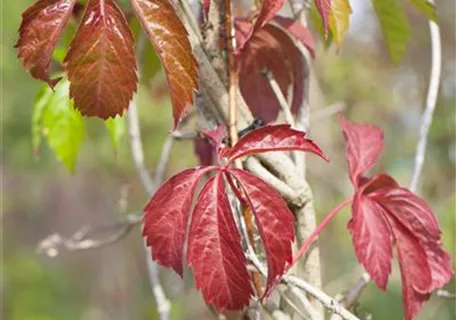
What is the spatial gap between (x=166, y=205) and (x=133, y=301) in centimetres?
449

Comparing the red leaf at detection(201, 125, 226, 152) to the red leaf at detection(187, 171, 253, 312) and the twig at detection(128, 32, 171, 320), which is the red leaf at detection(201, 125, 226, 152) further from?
the twig at detection(128, 32, 171, 320)

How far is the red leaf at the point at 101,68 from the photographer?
53 centimetres

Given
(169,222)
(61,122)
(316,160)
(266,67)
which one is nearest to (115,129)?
(61,122)

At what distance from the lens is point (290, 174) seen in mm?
755

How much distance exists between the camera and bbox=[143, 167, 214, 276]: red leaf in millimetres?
598

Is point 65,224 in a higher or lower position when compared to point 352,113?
lower

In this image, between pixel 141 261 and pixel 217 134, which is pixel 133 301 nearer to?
pixel 141 261

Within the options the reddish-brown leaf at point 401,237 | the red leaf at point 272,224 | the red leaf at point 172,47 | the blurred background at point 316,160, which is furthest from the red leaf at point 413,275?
the blurred background at point 316,160

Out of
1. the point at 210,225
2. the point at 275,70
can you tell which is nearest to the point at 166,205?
the point at 210,225

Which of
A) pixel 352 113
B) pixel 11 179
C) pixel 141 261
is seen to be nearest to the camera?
pixel 352 113

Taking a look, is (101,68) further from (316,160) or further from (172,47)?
(316,160)

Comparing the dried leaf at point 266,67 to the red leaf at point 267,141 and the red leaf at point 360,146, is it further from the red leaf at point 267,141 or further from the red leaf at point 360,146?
the red leaf at point 267,141

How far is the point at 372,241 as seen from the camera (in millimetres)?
713

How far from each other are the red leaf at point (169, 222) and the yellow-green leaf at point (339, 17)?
0.66 ft
